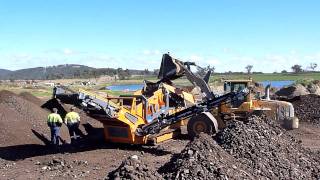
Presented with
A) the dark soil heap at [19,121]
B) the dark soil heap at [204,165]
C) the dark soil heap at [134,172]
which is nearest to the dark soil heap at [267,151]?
the dark soil heap at [204,165]

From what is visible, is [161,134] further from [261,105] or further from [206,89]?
[261,105]

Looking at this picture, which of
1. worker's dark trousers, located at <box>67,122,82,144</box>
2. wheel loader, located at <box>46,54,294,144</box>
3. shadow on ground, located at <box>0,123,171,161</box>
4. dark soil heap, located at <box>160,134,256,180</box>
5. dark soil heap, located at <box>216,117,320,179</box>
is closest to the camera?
dark soil heap, located at <box>160,134,256,180</box>

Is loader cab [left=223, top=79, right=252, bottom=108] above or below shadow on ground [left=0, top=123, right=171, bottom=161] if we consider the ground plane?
above

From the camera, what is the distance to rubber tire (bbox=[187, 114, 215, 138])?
52.8ft

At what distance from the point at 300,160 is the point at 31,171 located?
23.2ft

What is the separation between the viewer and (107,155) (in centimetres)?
1445

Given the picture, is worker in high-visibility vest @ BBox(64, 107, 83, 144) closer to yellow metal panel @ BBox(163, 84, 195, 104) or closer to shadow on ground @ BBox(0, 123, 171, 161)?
shadow on ground @ BBox(0, 123, 171, 161)

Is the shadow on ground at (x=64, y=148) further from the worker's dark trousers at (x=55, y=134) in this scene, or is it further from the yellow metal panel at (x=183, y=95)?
the yellow metal panel at (x=183, y=95)

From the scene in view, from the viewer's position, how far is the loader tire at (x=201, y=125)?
16.1m

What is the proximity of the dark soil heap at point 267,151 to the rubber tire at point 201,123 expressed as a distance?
7.30 ft

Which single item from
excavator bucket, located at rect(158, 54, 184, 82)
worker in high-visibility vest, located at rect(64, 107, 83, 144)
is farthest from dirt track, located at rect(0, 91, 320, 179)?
excavator bucket, located at rect(158, 54, 184, 82)

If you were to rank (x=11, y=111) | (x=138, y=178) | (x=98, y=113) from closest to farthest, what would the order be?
(x=138, y=178) < (x=98, y=113) < (x=11, y=111)

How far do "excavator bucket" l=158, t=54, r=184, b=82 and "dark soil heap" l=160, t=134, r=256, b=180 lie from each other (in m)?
5.99

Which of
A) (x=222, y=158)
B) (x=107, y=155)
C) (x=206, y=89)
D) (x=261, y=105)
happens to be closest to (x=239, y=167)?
(x=222, y=158)
